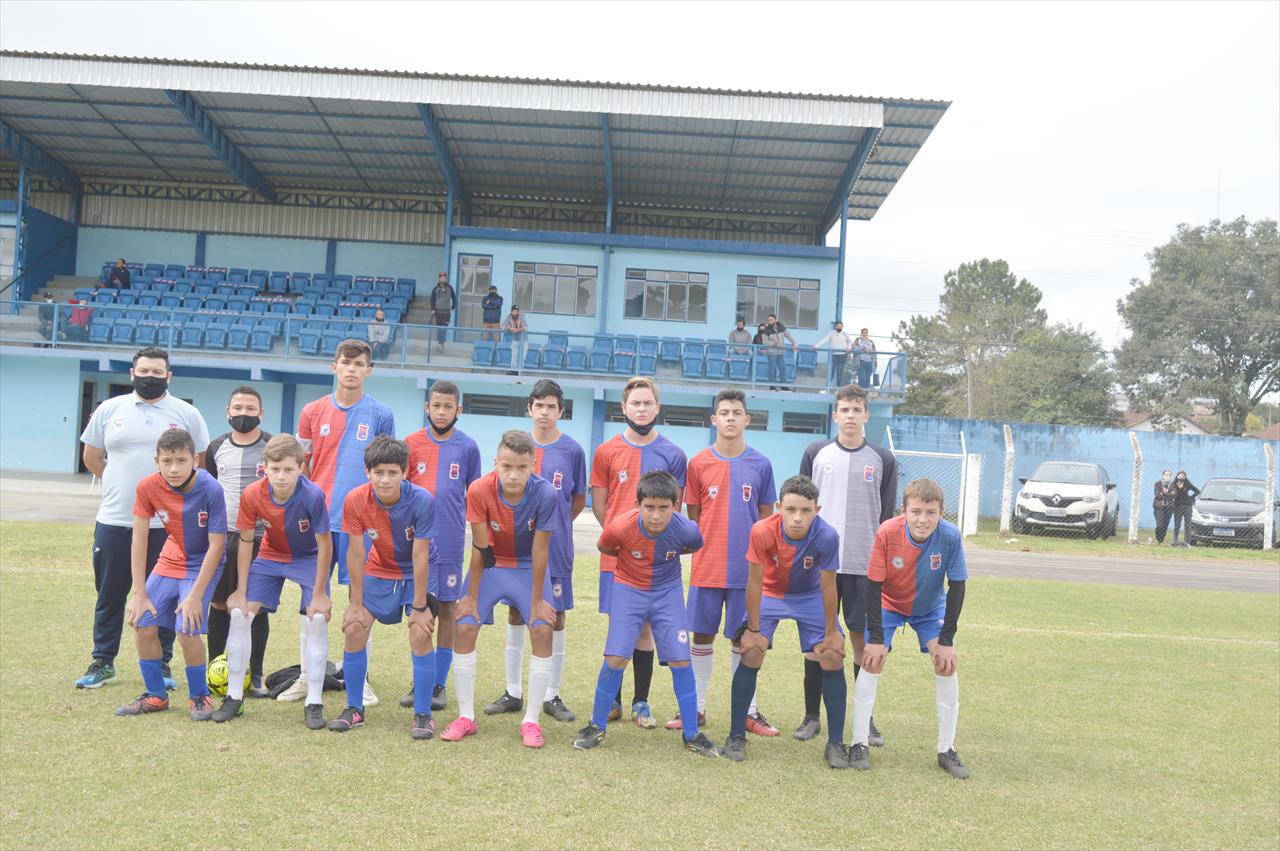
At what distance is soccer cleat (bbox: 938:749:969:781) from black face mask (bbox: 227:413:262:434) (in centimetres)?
457

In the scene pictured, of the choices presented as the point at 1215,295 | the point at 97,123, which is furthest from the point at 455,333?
the point at 1215,295

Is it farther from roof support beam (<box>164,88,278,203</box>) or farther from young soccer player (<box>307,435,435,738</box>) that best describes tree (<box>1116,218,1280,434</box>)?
young soccer player (<box>307,435,435,738</box>)

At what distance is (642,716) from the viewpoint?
642 cm

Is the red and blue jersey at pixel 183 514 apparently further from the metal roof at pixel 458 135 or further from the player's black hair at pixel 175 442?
the metal roof at pixel 458 135

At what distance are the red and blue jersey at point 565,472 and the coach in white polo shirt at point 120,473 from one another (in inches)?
88.0

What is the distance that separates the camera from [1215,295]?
5275 centimetres

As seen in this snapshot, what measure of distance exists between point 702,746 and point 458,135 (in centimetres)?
2429

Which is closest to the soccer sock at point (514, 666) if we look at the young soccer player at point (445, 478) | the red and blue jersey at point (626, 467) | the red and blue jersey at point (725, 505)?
the young soccer player at point (445, 478)

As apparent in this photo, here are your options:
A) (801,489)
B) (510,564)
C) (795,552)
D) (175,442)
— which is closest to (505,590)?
(510,564)

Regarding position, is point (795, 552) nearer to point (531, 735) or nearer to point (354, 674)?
point (531, 735)

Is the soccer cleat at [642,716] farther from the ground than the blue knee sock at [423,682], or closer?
closer

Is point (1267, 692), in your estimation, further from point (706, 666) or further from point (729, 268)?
point (729, 268)

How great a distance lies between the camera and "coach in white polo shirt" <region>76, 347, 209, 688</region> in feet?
21.3

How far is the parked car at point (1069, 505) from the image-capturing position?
75.4 ft
